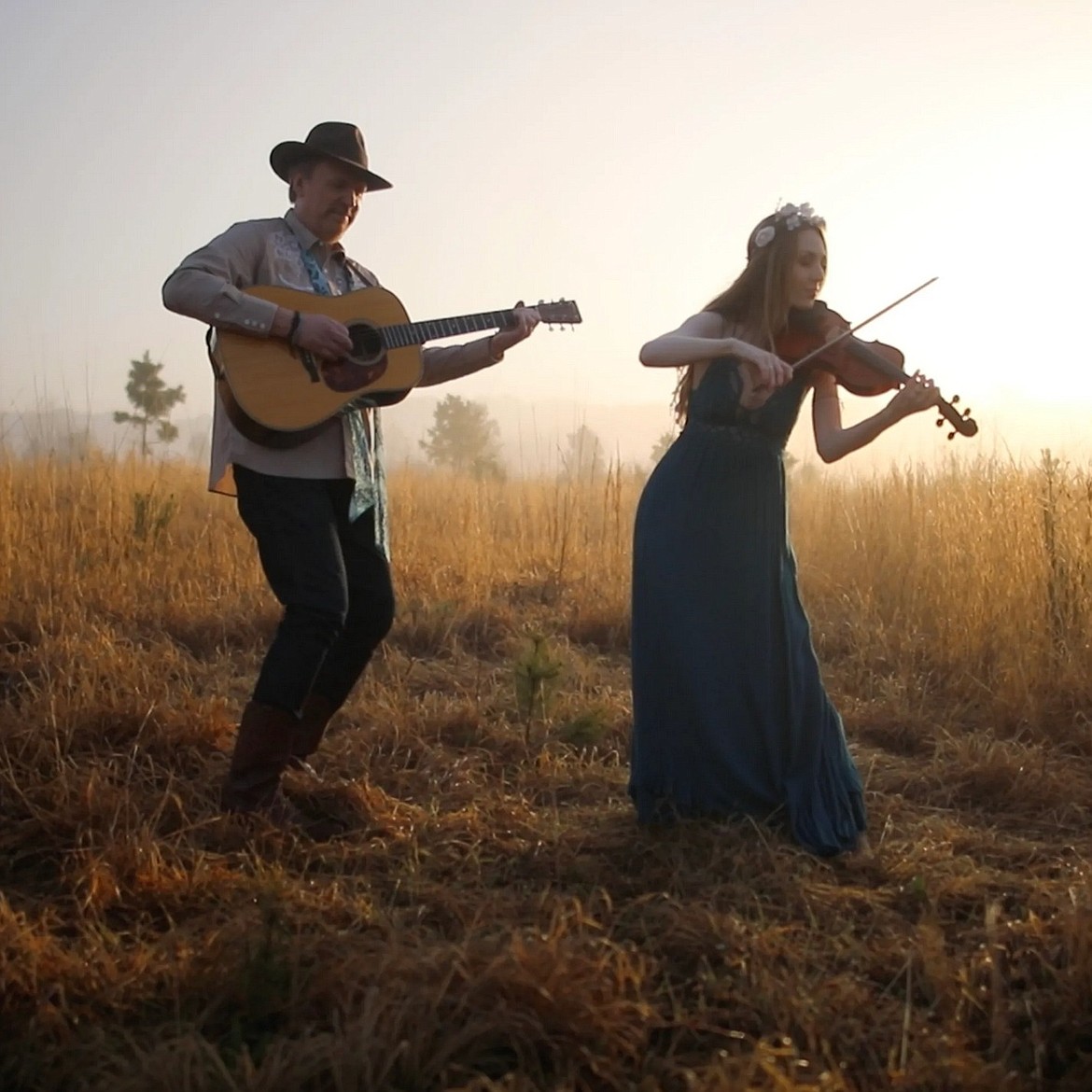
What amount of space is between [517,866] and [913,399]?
1.50 meters

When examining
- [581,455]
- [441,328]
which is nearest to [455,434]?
[581,455]

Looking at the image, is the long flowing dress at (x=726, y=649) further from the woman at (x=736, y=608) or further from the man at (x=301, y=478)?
the man at (x=301, y=478)

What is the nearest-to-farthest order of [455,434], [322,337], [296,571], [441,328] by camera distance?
[296,571]
[322,337]
[441,328]
[455,434]

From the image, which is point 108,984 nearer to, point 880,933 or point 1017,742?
point 880,933

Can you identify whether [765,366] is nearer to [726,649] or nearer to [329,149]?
[726,649]

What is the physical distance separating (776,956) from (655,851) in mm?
584

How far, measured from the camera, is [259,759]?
2.89m

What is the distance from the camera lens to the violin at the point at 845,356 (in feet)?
9.32

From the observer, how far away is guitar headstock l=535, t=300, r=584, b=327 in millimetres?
3490

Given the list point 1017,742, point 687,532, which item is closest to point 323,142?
point 687,532

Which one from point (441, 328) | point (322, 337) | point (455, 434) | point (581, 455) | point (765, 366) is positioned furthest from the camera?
point (455, 434)

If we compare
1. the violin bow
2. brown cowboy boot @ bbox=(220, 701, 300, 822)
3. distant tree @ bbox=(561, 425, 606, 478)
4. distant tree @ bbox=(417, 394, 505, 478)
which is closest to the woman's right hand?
the violin bow

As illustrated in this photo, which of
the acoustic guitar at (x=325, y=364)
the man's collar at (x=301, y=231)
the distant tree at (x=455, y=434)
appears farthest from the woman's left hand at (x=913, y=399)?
the distant tree at (x=455, y=434)

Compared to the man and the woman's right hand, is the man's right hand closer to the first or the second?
the man
